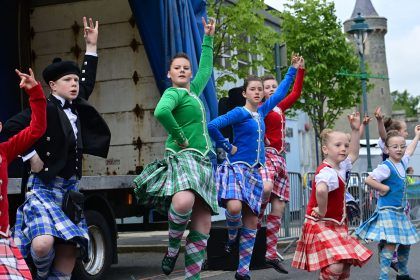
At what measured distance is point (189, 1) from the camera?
34.7ft

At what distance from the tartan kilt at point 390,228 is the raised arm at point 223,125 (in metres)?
1.56

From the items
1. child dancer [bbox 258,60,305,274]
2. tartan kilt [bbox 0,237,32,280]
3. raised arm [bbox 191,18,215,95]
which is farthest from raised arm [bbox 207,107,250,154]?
tartan kilt [bbox 0,237,32,280]

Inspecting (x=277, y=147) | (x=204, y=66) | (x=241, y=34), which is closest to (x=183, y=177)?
(x=204, y=66)

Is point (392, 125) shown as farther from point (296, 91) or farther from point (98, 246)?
point (98, 246)

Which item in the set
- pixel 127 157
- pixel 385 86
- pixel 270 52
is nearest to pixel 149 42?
pixel 127 157

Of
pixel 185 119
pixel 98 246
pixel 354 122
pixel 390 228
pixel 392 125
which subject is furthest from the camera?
pixel 392 125

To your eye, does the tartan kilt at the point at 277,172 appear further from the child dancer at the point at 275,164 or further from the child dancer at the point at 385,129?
the child dancer at the point at 385,129

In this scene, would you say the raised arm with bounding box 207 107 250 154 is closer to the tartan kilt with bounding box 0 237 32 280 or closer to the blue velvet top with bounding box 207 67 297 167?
the blue velvet top with bounding box 207 67 297 167

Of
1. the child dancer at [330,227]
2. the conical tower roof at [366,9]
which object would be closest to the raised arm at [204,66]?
the child dancer at [330,227]

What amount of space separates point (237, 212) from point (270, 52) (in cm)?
1394

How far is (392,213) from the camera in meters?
8.89

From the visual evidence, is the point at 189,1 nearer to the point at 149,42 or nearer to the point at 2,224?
the point at 149,42

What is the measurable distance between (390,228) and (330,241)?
1.70 meters

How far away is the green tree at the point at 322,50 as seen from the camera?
38531mm
